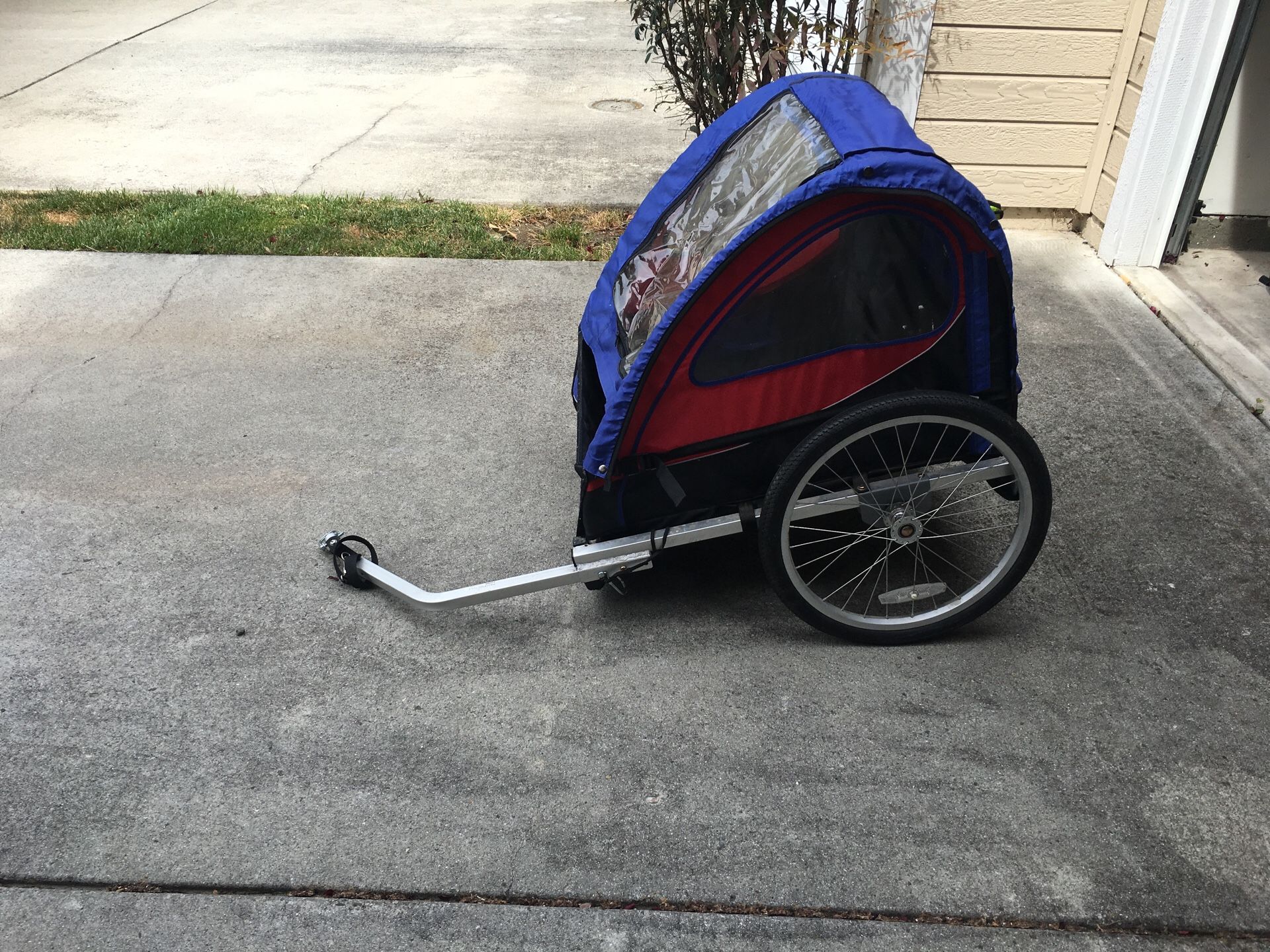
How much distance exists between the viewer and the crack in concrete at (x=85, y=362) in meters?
3.99

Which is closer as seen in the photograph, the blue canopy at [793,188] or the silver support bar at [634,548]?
the blue canopy at [793,188]

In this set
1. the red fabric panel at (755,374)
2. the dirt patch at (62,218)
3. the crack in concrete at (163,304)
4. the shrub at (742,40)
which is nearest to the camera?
the red fabric panel at (755,374)

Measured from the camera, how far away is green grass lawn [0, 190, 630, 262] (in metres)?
5.35

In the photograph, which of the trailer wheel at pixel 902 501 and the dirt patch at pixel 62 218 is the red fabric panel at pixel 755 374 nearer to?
the trailer wheel at pixel 902 501

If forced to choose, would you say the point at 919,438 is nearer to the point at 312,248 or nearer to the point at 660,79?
the point at 312,248

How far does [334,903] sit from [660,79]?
24.9 feet

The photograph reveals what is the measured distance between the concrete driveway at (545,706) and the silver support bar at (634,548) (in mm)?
167

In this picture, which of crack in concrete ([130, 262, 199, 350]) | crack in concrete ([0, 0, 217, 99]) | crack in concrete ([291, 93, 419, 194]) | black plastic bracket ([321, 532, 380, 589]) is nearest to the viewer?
black plastic bracket ([321, 532, 380, 589])

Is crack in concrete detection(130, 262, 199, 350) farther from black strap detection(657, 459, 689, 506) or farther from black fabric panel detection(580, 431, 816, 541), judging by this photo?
black strap detection(657, 459, 689, 506)

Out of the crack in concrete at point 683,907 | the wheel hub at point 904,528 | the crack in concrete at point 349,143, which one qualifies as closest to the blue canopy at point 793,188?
the wheel hub at point 904,528

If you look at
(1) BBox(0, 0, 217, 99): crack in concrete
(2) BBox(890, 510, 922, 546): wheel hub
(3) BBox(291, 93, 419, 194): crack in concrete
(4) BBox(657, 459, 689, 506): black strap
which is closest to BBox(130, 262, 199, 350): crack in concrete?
(3) BBox(291, 93, 419, 194): crack in concrete

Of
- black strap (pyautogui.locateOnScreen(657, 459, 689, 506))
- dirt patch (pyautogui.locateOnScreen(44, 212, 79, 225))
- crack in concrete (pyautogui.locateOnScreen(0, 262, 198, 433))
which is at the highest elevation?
black strap (pyautogui.locateOnScreen(657, 459, 689, 506))

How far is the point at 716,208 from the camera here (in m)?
3.04

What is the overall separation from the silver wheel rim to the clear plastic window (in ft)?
2.09
